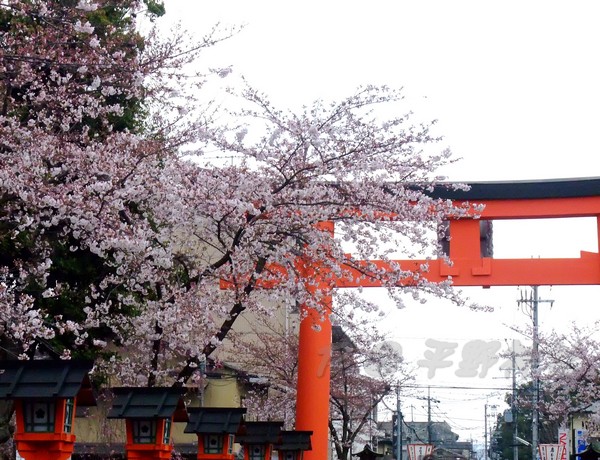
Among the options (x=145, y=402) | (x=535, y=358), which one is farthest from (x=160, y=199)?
(x=535, y=358)

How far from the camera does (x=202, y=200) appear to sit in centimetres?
909

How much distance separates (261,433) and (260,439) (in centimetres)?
→ 9

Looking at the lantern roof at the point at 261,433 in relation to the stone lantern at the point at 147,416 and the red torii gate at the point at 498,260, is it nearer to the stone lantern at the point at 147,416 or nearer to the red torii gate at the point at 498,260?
the red torii gate at the point at 498,260

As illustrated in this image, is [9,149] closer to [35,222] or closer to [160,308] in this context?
[35,222]

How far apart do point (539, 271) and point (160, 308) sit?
19.2 ft

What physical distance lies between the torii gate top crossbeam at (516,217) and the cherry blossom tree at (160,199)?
185 centimetres

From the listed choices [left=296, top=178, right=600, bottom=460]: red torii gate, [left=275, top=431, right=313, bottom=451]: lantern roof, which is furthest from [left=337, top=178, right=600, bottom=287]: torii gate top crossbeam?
[left=275, top=431, right=313, bottom=451]: lantern roof

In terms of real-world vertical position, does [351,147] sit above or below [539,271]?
above

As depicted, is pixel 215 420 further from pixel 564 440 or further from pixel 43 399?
pixel 564 440

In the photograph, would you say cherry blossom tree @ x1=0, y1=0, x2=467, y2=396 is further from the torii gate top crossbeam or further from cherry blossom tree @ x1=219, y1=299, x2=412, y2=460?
cherry blossom tree @ x1=219, y1=299, x2=412, y2=460

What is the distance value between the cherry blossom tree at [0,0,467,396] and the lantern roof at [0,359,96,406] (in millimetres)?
1133

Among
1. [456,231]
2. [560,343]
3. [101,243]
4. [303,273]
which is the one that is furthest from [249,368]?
[101,243]

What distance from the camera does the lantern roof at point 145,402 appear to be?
7777mm

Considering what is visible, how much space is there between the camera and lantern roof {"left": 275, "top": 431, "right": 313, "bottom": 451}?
1251cm
